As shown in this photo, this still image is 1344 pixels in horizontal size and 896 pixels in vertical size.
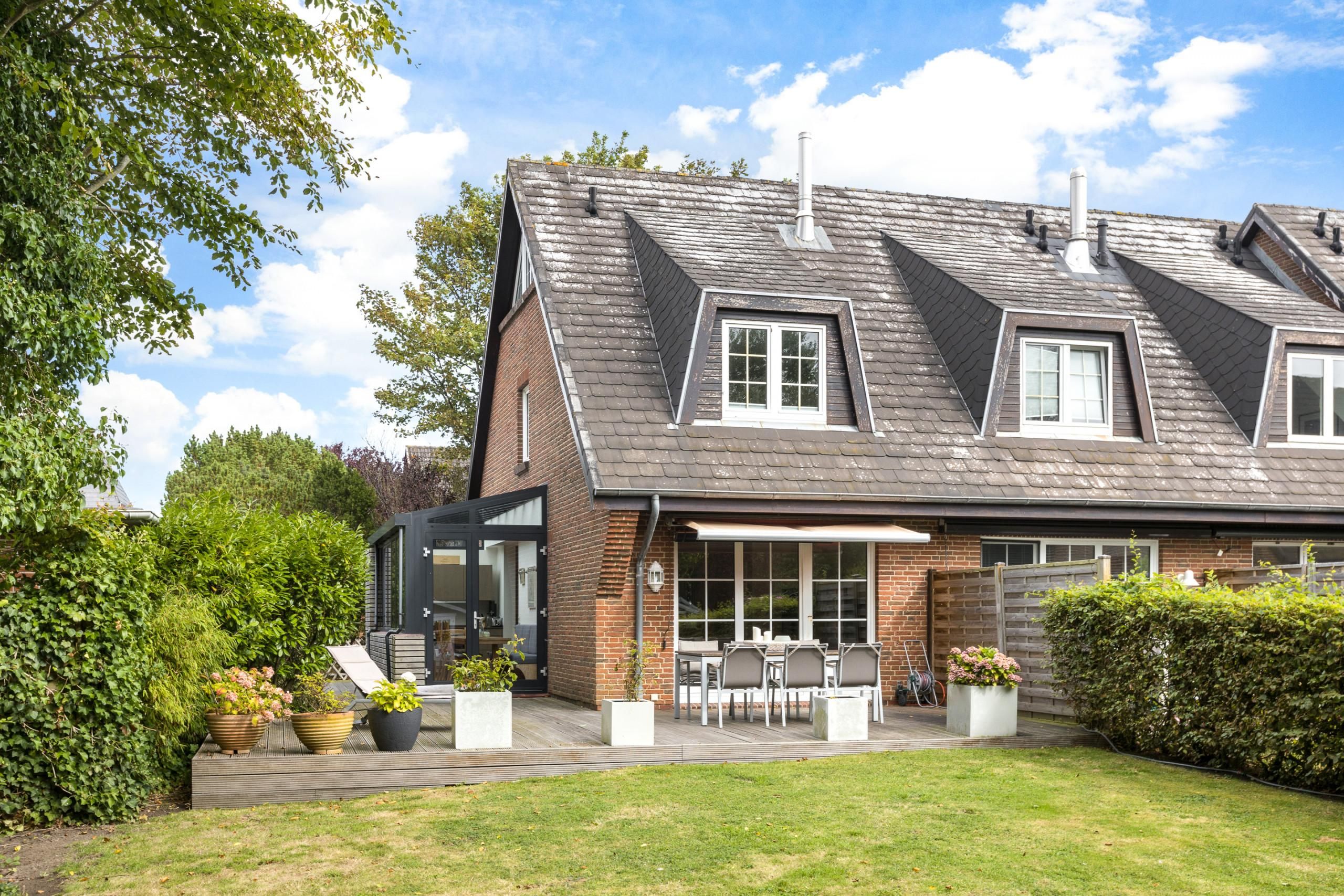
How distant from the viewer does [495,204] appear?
32.6 m

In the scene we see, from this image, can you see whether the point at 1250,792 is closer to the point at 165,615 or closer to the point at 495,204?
the point at 165,615

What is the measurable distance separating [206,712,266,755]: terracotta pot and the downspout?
5045 mm

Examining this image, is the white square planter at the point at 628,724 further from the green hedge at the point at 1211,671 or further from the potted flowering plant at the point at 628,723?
the green hedge at the point at 1211,671

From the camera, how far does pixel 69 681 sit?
346 inches

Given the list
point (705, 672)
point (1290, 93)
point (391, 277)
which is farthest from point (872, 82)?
point (391, 277)

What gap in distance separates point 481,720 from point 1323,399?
13224 millimetres

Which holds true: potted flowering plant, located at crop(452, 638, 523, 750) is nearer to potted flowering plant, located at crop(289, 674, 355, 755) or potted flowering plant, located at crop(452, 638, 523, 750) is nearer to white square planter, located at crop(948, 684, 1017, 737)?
potted flowering plant, located at crop(289, 674, 355, 755)

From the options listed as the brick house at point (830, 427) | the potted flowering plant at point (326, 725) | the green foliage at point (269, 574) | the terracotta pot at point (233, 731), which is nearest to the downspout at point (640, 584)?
the brick house at point (830, 427)

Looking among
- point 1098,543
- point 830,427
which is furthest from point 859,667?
point 1098,543

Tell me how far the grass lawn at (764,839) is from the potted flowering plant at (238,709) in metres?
0.91

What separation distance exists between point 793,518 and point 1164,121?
39.4 ft

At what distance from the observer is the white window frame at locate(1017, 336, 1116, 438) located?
16.1 meters

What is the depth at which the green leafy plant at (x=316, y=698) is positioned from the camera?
1034cm

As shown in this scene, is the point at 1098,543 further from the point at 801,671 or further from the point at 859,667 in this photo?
the point at 801,671
